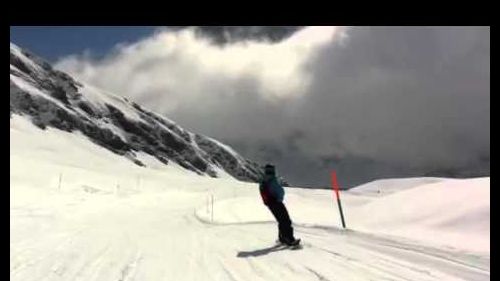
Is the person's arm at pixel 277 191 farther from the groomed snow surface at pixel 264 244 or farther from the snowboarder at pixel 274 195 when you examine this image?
the groomed snow surface at pixel 264 244

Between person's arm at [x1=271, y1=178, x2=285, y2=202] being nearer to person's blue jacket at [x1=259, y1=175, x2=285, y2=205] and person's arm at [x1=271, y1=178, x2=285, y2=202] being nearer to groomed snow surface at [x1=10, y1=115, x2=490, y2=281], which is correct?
person's blue jacket at [x1=259, y1=175, x2=285, y2=205]

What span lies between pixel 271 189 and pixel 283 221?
2.53 feet

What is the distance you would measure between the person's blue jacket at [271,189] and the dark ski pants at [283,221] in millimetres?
118

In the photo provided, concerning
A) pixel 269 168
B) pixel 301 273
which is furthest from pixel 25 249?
pixel 301 273

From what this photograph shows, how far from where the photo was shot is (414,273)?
10.3m

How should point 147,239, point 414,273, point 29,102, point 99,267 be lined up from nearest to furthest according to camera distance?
point 414,273
point 99,267
point 147,239
point 29,102

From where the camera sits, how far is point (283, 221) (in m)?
14.1

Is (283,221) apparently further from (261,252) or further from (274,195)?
(261,252)

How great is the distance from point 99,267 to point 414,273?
5127 millimetres

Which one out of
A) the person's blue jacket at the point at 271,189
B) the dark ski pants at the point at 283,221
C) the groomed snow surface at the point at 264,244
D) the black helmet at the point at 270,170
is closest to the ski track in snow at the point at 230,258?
the groomed snow surface at the point at 264,244

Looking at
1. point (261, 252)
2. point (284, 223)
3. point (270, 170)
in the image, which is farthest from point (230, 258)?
point (270, 170)

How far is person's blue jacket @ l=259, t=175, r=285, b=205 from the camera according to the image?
14391 mm

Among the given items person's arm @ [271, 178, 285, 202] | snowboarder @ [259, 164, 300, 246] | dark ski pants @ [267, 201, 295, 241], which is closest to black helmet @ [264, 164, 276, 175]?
snowboarder @ [259, 164, 300, 246]
